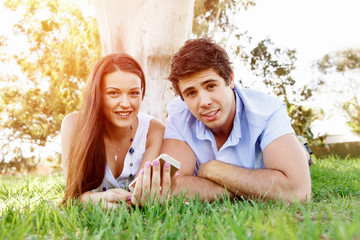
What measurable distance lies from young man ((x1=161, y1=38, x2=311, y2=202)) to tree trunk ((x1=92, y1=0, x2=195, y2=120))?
1951mm

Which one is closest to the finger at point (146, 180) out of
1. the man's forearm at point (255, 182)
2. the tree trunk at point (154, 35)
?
the man's forearm at point (255, 182)

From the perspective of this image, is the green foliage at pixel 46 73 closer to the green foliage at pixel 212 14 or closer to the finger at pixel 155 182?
the green foliage at pixel 212 14

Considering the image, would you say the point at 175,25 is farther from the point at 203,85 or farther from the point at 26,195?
the point at 26,195

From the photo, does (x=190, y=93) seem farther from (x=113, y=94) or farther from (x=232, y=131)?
(x=113, y=94)

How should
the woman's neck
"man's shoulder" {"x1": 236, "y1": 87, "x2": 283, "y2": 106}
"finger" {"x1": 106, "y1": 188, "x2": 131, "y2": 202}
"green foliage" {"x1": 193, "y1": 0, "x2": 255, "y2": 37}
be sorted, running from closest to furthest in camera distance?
"finger" {"x1": 106, "y1": 188, "x2": 131, "y2": 202}
"man's shoulder" {"x1": 236, "y1": 87, "x2": 283, "y2": 106}
the woman's neck
"green foliage" {"x1": 193, "y1": 0, "x2": 255, "y2": 37}

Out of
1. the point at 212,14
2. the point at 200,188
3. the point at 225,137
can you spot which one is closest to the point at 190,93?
the point at 225,137

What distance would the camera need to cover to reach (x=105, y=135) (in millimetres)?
3367

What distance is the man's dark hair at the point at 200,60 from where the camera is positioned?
2.91 meters

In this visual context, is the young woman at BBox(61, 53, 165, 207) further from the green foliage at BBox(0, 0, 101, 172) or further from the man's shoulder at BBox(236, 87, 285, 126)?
the green foliage at BBox(0, 0, 101, 172)

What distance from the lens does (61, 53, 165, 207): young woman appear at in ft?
9.75

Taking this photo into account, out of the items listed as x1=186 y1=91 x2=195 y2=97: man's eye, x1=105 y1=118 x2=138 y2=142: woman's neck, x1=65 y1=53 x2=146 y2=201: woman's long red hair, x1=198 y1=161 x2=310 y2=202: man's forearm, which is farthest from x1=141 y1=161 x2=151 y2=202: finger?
x1=105 y1=118 x2=138 y2=142: woman's neck

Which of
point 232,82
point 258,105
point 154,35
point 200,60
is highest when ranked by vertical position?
point 154,35

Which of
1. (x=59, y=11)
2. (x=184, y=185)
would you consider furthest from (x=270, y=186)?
(x=59, y=11)

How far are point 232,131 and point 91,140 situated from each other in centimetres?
128
